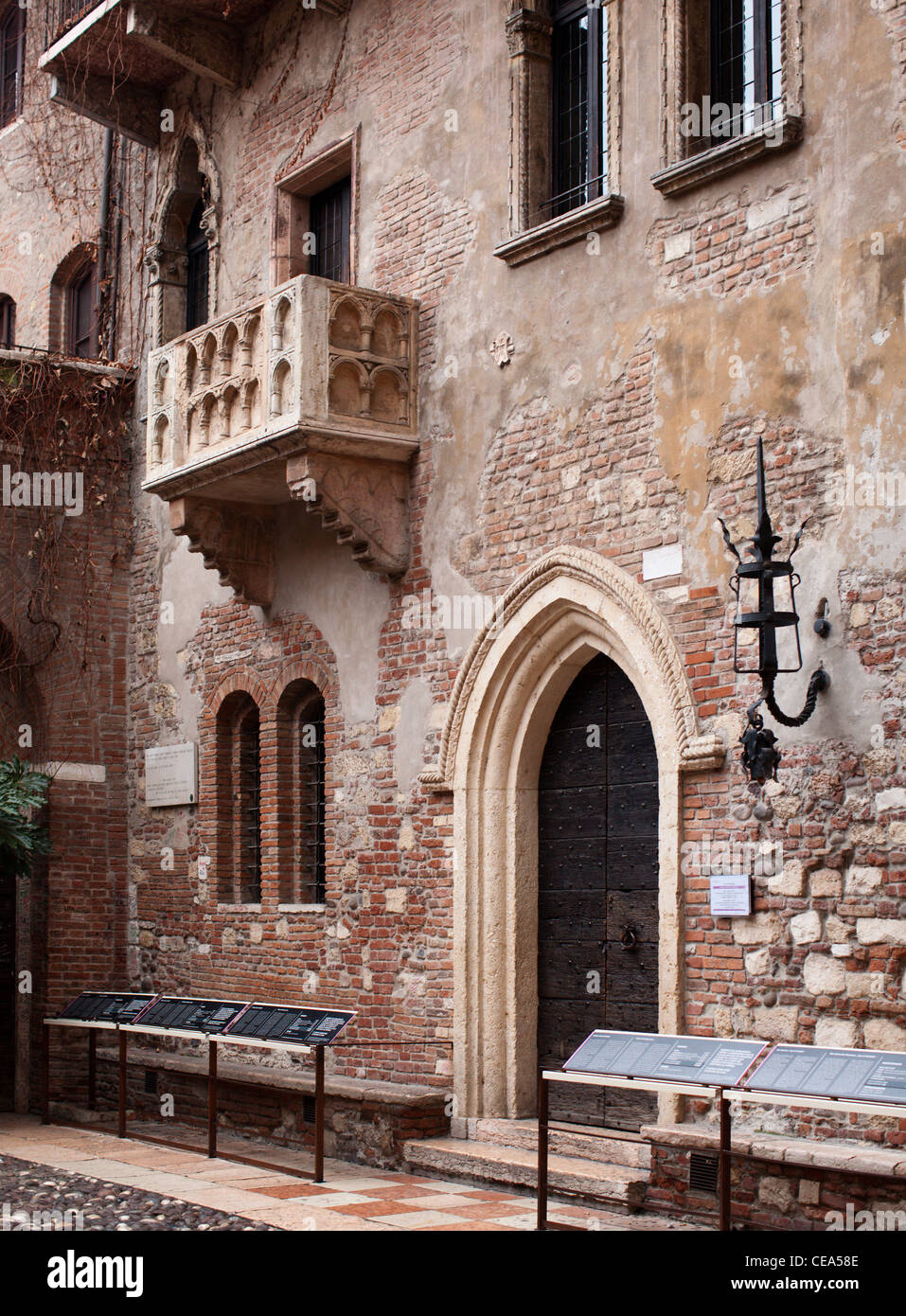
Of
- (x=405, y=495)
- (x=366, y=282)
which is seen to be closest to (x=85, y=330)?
(x=366, y=282)

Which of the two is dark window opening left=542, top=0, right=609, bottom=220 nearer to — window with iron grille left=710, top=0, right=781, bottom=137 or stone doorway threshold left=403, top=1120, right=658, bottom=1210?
window with iron grille left=710, top=0, right=781, bottom=137

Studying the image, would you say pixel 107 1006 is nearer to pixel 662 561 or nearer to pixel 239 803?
pixel 239 803

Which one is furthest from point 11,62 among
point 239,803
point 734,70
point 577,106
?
point 734,70

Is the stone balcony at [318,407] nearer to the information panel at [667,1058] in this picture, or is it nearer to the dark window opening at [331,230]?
the dark window opening at [331,230]

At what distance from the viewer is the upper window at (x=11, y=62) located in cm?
1692

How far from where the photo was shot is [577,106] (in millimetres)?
9812

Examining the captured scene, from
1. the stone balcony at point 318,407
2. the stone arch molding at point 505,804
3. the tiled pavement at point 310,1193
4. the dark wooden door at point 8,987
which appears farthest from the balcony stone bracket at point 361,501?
the dark wooden door at point 8,987

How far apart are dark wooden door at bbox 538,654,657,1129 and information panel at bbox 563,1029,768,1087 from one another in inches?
59.1

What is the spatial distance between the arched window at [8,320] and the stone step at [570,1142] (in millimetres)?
11190

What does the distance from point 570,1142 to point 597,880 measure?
144 centimetres

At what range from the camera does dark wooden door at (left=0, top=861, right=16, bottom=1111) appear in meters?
13.5

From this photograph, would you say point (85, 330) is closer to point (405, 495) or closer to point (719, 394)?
point (405, 495)

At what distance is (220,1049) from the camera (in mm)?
12227

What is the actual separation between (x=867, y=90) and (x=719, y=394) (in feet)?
5.24
